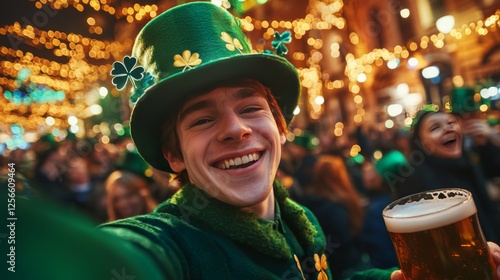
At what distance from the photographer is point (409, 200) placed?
1.47m

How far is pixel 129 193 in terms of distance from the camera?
4.01 metres

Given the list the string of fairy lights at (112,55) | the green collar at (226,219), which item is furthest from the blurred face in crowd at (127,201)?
the string of fairy lights at (112,55)

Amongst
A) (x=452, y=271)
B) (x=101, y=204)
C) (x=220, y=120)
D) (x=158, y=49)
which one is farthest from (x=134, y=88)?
(x=101, y=204)

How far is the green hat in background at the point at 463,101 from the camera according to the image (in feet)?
14.7

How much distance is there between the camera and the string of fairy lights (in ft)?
31.1

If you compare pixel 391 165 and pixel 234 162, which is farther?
pixel 391 165

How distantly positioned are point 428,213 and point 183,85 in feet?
3.26

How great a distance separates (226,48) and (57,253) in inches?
46.6

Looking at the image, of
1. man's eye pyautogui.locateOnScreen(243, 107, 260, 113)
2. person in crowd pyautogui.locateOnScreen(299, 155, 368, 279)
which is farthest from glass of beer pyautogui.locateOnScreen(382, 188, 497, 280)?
person in crowd pyautogui.locateOnScreen(299, 155, 368, 279)

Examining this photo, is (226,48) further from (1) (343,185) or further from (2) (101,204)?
(2) (101,204)

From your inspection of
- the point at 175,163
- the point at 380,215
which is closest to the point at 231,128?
the point at 175,163

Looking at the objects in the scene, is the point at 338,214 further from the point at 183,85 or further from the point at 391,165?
the point at 183,85

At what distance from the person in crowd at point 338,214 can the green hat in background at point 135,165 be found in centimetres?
185

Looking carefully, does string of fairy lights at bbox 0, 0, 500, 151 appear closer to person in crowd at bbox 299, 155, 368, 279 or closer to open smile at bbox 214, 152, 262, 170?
person in crowd at bbox 299, 155, 368, 279
